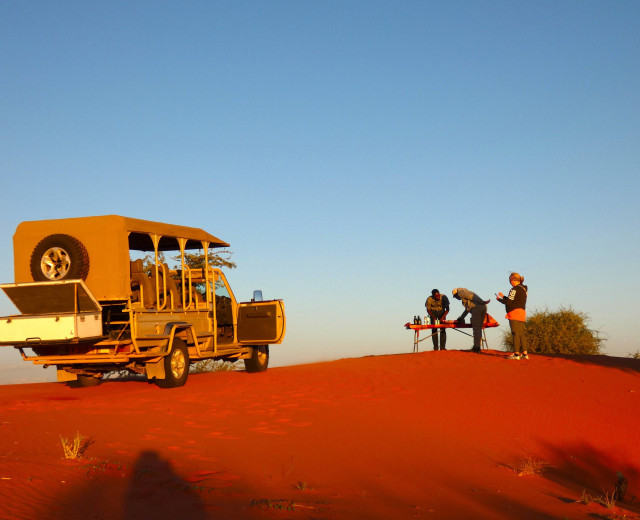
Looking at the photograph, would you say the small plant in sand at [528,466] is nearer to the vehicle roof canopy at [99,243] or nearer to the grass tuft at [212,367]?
the vehicle roof canopy at [99,243]

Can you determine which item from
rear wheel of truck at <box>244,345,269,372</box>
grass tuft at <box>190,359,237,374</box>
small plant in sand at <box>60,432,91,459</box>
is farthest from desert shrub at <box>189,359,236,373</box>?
small plant in sand at <box>60,432,91,459</box>

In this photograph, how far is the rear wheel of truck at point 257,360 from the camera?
60.8 ft

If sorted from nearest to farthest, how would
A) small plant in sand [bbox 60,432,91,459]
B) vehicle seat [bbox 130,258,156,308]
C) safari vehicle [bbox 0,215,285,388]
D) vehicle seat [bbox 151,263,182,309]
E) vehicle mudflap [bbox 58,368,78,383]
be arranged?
small plant in sand [bbox 60,432,91,459] < safari vehicle [bbox 0,215,285,388] < vehicle seat [bbox 130,258,156,308] < vehicle seat [bbox 151,263,182,309] < vehicle mudflap [bbox 58,368,78,383]

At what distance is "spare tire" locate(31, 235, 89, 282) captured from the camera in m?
13.7

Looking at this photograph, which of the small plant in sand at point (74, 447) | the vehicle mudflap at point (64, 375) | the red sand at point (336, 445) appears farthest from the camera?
the vehicle mudflap at point (64, 375)

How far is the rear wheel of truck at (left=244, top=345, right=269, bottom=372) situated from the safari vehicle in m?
2.55

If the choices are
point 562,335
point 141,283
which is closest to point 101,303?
point 141,283

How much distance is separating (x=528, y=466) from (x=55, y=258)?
9443 millimetres

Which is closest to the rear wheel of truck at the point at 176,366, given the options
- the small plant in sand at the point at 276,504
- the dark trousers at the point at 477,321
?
the dark trousers at the point at 477,321

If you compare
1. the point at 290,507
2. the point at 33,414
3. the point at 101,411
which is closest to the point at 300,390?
the point at 101,411

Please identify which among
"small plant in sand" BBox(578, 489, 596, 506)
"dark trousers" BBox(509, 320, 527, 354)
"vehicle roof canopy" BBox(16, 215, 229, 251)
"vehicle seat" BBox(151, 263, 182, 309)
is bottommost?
"small plant in sand" BBox(578, 489, 596, 506)

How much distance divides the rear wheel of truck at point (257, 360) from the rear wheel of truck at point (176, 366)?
3.45 meters

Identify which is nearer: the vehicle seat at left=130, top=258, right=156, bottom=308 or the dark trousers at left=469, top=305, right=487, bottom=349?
the vehicle seat at left=130, top=258, right=156, bottom=308

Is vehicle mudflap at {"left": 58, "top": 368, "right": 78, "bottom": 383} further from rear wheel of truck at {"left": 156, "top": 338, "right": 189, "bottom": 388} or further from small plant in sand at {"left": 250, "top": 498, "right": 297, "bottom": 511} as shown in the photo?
small plant in sand at {"left": 250, "top": 498, "right": 297, "bottom": 511}
